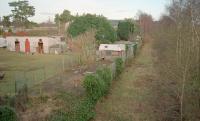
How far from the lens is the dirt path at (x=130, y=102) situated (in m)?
13.4

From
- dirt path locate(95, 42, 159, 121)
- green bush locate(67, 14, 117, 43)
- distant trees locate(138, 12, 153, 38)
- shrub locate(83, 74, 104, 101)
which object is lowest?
dirt path locate(95, 42, 159, 121)

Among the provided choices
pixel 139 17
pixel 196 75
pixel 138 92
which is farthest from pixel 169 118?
pixel 139 17

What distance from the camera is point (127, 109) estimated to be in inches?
570

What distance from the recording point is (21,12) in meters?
71.5

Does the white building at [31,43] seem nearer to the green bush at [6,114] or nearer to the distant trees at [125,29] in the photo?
the distant trees at [125,29]

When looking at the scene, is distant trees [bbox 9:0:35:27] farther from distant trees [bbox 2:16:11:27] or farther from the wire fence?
the wire fence

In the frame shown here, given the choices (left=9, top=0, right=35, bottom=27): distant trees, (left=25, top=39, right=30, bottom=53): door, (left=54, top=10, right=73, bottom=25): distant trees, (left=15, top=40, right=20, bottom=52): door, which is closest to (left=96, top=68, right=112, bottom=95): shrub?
(left=25, top=39, right=30, bottom=53): door

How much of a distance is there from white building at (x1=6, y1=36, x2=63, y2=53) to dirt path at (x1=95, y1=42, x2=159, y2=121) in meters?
22.9

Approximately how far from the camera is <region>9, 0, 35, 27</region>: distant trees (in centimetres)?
7019

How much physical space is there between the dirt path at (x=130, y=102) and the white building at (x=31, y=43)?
2286cm

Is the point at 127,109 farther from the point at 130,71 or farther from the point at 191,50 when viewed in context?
the point at 130,71

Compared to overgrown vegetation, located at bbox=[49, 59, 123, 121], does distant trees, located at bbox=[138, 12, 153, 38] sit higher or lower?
higher

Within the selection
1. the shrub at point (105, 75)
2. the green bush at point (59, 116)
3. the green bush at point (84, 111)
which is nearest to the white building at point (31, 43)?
the shrub at point (105, 75)

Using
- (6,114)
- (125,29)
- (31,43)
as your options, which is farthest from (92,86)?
(125,29)
